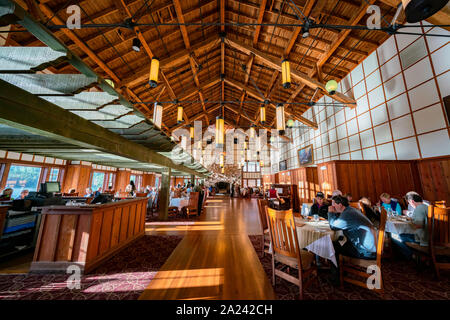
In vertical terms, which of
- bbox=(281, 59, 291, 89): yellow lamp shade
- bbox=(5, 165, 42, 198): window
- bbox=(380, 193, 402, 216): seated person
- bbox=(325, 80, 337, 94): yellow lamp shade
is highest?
bbox=(325, 80, 337, 94): yellow lamp shade

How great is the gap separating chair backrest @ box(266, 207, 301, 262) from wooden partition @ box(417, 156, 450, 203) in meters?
4.95

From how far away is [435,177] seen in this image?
3980 mm

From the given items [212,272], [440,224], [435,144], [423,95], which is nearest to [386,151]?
[435,144]

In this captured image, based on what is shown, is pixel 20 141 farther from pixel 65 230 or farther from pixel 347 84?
pixel 347 84

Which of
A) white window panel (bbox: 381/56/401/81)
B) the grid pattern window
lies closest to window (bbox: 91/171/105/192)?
the grid pattern window

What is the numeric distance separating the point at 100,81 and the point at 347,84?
8.79 meters

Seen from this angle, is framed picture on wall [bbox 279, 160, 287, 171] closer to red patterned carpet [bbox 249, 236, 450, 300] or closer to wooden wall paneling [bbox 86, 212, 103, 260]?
red patterned carpet [bbox 249, 236, 450, 300]

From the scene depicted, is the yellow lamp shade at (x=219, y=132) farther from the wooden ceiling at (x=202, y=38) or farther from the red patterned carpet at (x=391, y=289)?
the red patterned carpet at (x=391, y=289)

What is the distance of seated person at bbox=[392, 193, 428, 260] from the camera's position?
7.58ft

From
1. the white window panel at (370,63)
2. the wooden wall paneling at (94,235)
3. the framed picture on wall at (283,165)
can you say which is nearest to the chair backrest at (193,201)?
the wooden wall paneling at (94,235)

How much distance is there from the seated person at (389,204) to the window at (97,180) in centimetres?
1125
